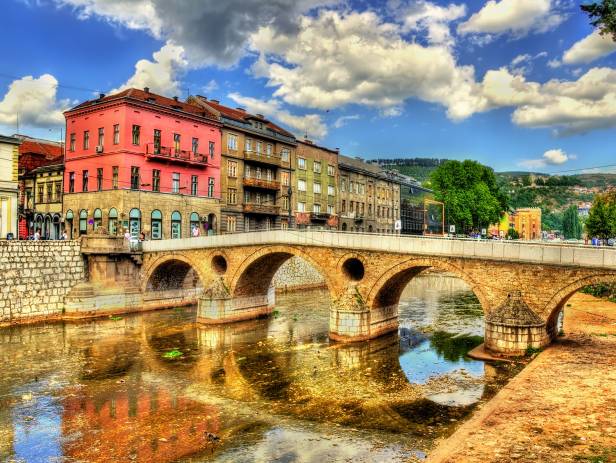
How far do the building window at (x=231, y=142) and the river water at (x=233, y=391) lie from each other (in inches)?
847

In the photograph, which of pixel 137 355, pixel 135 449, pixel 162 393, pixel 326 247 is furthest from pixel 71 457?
pixel 326 247

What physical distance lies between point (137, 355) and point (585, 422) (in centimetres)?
1905

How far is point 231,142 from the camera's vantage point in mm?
47250

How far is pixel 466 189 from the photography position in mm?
62250

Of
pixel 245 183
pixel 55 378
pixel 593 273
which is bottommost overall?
pixel 55 378

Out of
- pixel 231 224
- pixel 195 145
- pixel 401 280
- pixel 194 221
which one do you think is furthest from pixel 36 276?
pixel 401 280

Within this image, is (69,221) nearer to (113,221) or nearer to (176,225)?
(113,221)

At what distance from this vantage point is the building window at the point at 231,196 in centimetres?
4716

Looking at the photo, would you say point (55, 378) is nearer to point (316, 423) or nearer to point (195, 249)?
point (316, 423)

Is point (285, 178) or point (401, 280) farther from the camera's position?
point (285, 178)

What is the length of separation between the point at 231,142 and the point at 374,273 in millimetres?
26593

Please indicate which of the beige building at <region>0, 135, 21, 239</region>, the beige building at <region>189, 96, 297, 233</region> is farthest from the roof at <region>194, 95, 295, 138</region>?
the beige building at <region>0, 135, 21, 239</region>

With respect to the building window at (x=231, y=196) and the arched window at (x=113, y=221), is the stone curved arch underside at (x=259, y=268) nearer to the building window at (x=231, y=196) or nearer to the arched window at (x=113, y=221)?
the arched window at (x=113, y=221)

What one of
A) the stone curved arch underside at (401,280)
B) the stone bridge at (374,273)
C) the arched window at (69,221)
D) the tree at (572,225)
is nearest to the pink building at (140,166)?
the arched window at (69,221)
